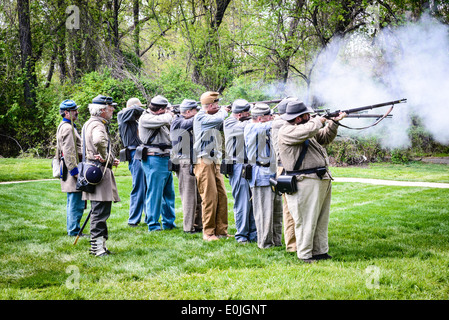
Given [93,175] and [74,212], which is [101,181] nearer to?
[93,175]

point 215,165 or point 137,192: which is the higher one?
point 215,165

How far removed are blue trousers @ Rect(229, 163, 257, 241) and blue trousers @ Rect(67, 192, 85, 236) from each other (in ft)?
9.00

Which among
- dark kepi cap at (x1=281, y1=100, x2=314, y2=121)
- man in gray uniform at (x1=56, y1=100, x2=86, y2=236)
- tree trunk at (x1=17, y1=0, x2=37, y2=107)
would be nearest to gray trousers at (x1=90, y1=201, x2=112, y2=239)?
man in gray uniform at (x1=56, y1=100, x2=86, y2=236)

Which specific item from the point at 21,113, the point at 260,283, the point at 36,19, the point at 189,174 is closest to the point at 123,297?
the point at 260,283

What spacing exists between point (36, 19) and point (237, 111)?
69.7ft

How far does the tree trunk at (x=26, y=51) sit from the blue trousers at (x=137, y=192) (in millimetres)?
17206

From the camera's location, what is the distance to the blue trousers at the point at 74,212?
7773mm

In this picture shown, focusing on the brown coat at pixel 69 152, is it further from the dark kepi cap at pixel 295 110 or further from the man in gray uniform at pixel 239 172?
the dark kepi cap at pixel 295 110

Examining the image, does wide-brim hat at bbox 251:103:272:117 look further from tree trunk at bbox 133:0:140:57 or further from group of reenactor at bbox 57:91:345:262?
tree trunk at bbox 133:0:140:57

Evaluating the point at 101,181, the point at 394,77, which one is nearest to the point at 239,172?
the point at 101,181

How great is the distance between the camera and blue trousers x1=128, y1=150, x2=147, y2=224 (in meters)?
8.85

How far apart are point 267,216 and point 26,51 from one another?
71.7 feet

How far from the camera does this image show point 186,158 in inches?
314
